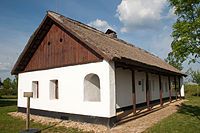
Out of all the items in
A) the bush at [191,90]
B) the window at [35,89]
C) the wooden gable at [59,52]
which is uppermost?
the wooden gable at [59,52]

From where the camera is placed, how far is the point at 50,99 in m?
13.5

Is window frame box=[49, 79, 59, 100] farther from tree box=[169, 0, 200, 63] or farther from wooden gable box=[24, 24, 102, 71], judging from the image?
tree box=[169, 0, 200, 63]

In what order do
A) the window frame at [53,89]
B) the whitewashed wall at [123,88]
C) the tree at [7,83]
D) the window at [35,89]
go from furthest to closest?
the tree at [7,83], the window at [35,89], the whitewashed wall at [123,88], the window frame at [53,89]

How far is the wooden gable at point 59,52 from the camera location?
37.9ft

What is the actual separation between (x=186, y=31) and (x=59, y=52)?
7285mm

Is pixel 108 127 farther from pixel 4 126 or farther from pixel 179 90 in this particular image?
pixel 179 90

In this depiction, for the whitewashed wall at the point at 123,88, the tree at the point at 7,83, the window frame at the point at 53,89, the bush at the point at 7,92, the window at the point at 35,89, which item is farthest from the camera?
the tree at the point at 7,83

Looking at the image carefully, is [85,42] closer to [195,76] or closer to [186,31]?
[186,31]

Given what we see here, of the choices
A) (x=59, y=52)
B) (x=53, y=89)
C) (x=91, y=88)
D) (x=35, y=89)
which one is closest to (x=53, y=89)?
(x=53, y=89)

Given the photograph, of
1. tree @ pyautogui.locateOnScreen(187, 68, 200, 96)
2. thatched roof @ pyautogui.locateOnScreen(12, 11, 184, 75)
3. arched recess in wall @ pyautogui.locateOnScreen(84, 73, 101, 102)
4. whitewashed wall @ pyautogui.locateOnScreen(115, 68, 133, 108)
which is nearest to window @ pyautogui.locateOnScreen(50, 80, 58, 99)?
arched recess in wall @ pyautogui.locateOnScreen(84, 73, 101, 102)

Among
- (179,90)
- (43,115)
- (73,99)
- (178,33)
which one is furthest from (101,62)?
(179,90)

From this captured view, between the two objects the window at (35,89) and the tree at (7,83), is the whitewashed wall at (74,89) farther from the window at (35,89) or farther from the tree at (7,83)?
the tree at (7,83)

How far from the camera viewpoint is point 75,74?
Answer: 11.9 metres

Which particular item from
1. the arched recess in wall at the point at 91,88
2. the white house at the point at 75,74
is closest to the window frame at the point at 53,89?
the white house at the point at 75,74
